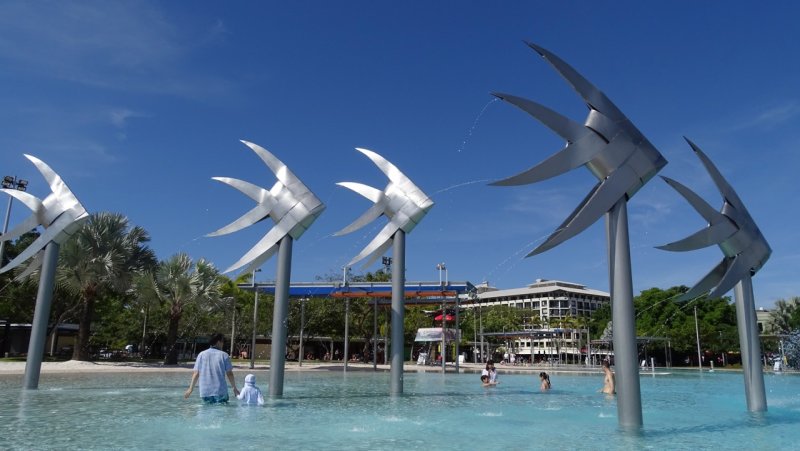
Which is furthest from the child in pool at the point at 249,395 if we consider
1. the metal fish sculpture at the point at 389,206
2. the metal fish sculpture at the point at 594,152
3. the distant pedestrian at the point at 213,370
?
the metal fish sculpture at the point at 594,152

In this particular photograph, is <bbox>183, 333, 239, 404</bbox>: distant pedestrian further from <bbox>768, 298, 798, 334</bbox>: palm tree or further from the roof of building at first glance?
the roof of building

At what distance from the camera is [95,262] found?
33125 mm

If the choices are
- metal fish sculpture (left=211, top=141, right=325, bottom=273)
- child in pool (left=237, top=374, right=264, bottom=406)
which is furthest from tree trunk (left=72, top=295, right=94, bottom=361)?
child in pool (left=237, top=374, right=264, bottom=406)

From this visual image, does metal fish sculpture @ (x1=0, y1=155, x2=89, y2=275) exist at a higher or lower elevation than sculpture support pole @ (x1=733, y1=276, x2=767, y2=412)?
higher

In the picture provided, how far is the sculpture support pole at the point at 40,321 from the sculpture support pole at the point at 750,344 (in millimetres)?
16548

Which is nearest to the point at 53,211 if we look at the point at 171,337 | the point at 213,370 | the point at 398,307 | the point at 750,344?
the point at 213,370

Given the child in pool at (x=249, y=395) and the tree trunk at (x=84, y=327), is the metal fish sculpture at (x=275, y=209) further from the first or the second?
the tree trunk at (x=84, y=327)

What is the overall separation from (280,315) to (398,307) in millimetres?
3284

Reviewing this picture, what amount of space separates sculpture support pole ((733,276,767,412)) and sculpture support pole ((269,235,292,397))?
33.7ft

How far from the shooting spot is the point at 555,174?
371 inches

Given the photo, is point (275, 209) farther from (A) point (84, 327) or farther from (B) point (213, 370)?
(A) point (84, 327)

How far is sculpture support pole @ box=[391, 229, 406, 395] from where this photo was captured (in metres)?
16.3

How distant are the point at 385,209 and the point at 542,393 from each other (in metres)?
8.32

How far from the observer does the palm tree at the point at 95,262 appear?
32.8 meters
